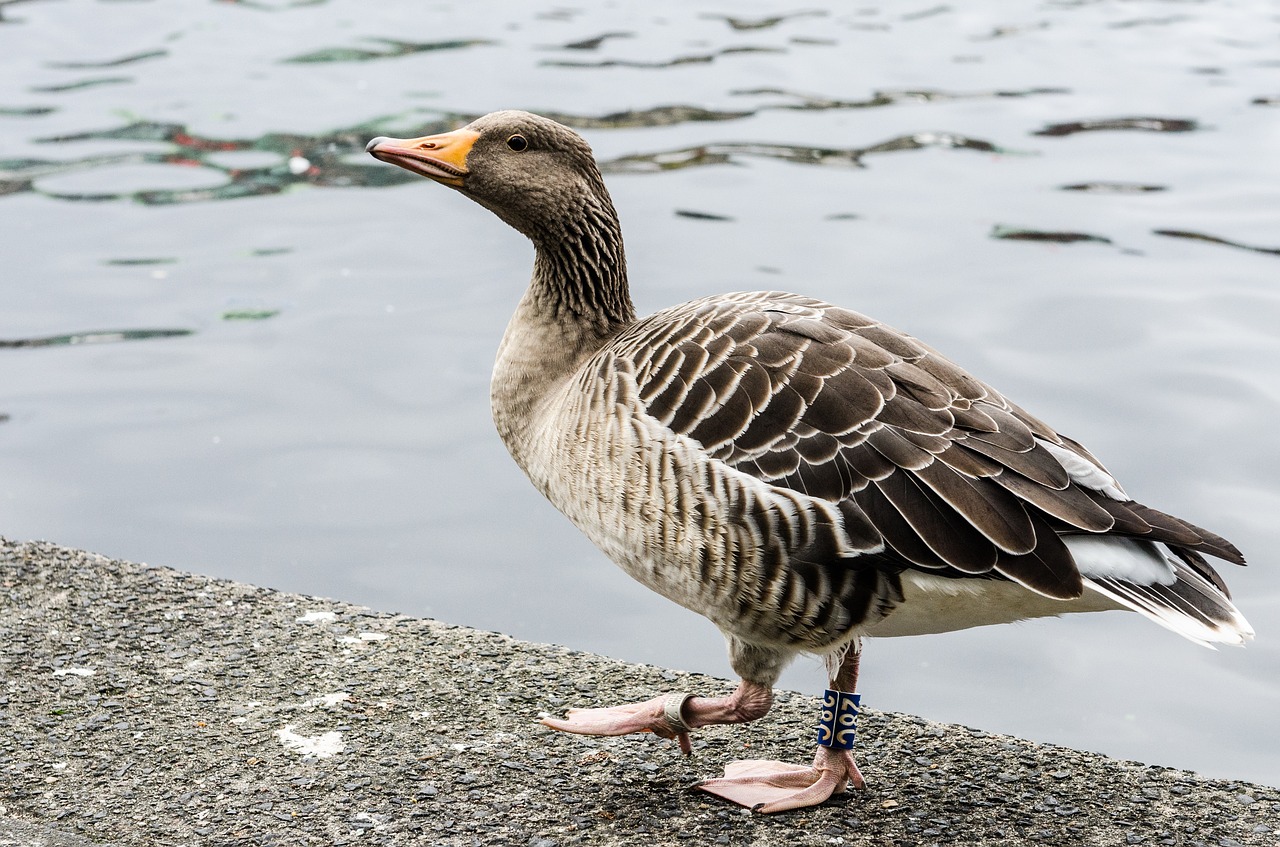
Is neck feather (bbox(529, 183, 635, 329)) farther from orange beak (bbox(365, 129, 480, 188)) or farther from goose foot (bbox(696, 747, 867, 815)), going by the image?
goose foot (bbox(696, 747, 867, 815))

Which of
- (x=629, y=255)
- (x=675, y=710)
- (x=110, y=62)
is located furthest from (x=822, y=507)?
(x=110, y=62)

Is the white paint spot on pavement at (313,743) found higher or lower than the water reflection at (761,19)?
lower

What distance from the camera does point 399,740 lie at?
448 centimetres

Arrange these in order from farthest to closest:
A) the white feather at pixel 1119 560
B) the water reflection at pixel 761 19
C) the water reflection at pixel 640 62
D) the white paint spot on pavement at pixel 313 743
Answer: the water reflection at pixel 761 19 → the water reflection at pixel 640 62 → the white paint spot on pavement at pixel 313 743 → the white feather at pixel 1119 560

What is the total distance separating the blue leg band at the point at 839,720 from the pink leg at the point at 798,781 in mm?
22

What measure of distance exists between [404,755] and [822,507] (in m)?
1.57

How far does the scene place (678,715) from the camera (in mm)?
4227

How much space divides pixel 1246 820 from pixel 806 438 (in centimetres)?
173

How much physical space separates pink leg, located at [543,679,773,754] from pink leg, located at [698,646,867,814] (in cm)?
17

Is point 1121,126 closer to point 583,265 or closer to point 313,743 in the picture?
point 583,265

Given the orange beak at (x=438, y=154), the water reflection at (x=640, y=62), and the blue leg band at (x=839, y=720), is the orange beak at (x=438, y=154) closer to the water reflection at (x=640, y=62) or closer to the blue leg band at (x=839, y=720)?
the blue leg band at (x=839, y=720)

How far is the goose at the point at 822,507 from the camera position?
3.71 metres

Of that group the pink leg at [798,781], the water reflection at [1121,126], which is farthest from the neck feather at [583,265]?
the water reflection at [1121,126]

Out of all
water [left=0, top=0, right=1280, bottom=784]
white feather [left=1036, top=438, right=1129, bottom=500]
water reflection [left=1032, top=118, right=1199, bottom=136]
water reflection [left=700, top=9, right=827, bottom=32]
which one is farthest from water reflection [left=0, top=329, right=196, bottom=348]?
water reflection [left=700, top=9, right=827, bottom=32]
